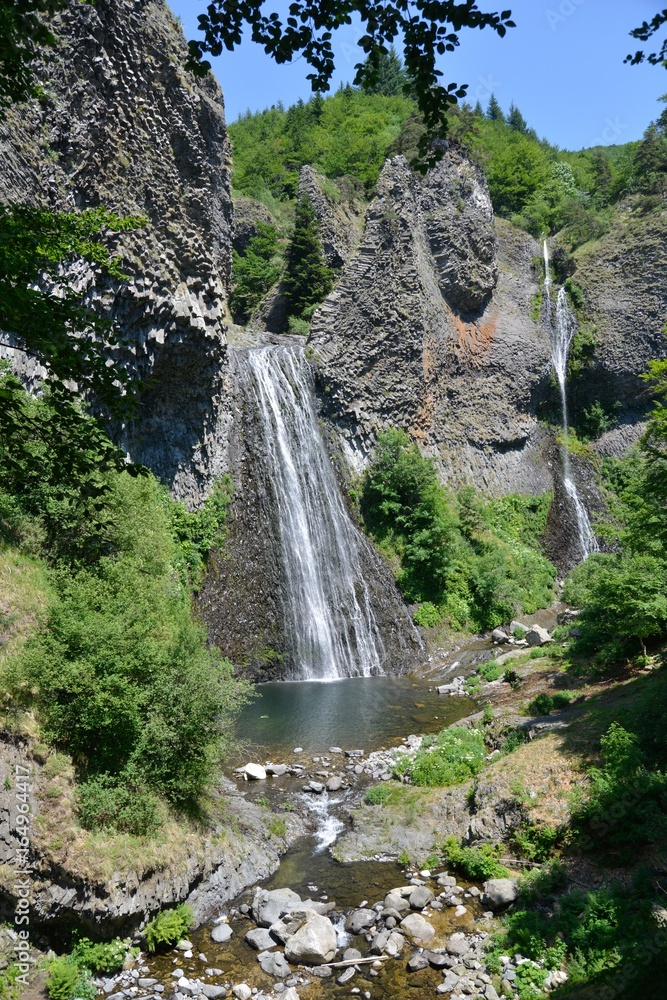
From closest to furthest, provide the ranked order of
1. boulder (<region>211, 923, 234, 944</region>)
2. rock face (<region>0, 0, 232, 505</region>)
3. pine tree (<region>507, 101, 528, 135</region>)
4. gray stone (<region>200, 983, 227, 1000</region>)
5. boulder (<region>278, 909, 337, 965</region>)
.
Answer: gray stone (<region>200, 983, 227, 1000</region>) → boulder (<region>278, 909, 337, 965</region>) → boulder (<region>211, 923, 234, 944</region>) → rock face (<region>0, 0, 232, 505</region>) → pine tree (<region>507, 101, 528, 135</region>)

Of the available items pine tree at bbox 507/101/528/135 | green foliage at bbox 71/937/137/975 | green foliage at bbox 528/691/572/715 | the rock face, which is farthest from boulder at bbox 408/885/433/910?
pine tree at bbox 507/101/528/135

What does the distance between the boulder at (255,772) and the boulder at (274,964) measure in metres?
5.09

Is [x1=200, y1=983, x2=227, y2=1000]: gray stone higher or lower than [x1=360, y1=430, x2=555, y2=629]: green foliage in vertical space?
lower

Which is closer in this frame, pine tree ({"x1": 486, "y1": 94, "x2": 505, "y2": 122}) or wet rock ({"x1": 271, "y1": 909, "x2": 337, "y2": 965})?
wet rock ({"x1": 271, "y1": 909, "x2": 337, "y2": 965})

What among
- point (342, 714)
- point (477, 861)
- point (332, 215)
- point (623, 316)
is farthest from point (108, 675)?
point (623, 316)

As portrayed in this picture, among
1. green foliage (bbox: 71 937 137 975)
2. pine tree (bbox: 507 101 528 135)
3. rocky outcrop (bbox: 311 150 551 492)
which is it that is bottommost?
green foliage (bbox: 71 937 137 975)

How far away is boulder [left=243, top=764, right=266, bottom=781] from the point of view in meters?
12.8

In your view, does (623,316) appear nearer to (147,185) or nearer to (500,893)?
(147,185)

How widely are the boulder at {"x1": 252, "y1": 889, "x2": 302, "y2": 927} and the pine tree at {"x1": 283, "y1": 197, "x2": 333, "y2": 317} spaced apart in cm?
2960

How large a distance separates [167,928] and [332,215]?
36.0 metres

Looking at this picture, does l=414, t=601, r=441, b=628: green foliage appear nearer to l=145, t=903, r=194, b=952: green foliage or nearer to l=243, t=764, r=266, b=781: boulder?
l=243, t=764, r=266, b=781: boulder

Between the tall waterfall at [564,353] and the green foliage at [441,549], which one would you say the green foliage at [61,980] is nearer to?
the green foliage at [441,549]

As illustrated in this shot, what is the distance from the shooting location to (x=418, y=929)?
25.8ft

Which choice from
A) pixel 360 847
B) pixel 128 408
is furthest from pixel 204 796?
pixel 128 408
